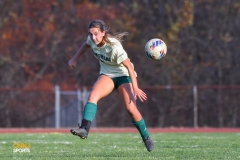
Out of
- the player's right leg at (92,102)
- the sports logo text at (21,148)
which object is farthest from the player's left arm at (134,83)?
the sports logo text at (21,148)

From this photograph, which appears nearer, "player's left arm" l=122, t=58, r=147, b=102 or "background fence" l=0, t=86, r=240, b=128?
"player's left arm" l=122, t=58, r=147, b=102

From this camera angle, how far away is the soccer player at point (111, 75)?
7.35m

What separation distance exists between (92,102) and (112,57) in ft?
1.94

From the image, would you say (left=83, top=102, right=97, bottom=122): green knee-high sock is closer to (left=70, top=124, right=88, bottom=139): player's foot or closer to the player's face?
(left=70, top=124, right=88, bottom=139): player's foot

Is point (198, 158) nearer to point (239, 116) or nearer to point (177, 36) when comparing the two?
point (239, 116)

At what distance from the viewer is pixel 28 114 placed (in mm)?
21141

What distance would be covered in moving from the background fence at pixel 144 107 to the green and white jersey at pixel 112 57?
12617mm

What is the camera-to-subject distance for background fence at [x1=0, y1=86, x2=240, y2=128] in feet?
67.2

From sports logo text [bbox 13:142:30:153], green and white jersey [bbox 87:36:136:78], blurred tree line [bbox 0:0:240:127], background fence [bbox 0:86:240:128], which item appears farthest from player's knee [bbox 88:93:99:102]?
blurred tree line [bbox 0:0:240:127]

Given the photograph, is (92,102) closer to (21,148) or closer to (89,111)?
(89,111)

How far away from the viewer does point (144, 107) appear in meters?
21.2

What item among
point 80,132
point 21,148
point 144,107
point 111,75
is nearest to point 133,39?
point 144,107

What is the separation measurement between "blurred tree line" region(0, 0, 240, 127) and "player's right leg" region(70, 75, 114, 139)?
15.6m

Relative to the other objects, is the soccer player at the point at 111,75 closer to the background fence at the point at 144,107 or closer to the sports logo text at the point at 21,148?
the sports logo text at the point at 21,148
